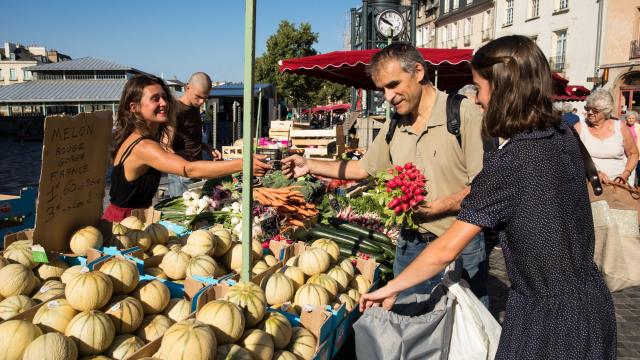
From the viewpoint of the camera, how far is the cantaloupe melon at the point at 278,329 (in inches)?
76.8

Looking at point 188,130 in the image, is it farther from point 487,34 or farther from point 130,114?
point 487,34

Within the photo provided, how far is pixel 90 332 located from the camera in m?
1.76

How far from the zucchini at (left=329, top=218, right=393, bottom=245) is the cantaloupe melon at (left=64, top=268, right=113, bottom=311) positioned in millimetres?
2619

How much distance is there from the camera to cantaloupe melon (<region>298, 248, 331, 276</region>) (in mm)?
2713

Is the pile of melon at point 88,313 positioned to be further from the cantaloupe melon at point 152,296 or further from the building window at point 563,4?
the building window at point 563,4

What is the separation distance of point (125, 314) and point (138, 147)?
1.53 meters

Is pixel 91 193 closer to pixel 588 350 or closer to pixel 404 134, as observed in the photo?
pixel 404 134

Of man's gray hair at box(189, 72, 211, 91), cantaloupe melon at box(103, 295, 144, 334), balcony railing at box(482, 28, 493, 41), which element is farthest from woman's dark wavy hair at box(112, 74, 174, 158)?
balcony railing at box(482, 28, 493, 41)

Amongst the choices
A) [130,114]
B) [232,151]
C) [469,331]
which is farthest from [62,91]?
[469,331]

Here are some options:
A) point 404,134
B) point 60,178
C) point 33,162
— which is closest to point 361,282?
point 404,134

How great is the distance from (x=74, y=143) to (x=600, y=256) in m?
3.46

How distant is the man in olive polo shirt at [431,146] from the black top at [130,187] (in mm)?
1840

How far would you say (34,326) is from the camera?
175 centimetres

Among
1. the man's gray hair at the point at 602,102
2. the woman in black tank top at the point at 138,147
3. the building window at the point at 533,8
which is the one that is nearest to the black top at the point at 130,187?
the woman in black tank top at the point at 138,147
